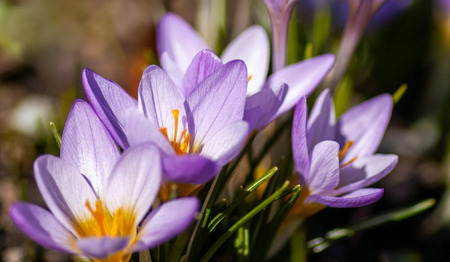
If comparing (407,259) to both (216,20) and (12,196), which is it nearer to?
(216,20)

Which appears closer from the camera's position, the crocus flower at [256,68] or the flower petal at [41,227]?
the flower petal at [41,227]

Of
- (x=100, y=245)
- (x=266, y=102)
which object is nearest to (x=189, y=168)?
(x=100, y=245)

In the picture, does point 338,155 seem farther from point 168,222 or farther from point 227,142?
point 168,222

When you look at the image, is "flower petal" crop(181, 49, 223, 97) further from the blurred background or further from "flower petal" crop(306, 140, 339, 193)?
the blurred background

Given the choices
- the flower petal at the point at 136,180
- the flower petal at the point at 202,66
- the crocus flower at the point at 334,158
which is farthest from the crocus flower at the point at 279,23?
the flower petal at the point at 136,180

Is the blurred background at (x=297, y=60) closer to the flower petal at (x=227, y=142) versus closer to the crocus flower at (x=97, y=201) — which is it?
the crocus flower at (x=97, y=201)
